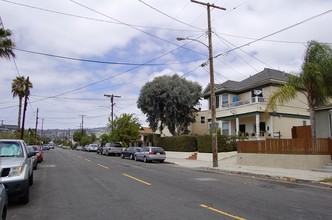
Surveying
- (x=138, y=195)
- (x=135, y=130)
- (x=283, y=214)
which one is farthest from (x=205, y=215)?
(x=135, y=130)

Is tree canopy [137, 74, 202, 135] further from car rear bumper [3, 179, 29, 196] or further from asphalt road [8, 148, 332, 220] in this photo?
car rear bumper [3, 179, 29, 196]

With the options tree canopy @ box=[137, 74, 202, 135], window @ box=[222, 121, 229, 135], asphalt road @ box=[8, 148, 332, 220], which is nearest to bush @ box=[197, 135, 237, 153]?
window @ box=[222, 121, 229, 135]

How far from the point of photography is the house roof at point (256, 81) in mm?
37781

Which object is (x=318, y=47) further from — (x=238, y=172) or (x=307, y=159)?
(x=238, y=172)

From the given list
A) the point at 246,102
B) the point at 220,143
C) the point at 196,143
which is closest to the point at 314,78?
the point at 220,143

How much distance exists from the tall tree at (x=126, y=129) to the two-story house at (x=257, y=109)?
1368 cm

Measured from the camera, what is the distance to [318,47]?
20422 mm

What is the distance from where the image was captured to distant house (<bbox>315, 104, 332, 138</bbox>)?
2441 cm

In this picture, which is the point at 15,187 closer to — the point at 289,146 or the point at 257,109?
the point at 289,146

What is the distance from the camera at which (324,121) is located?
81.7ft

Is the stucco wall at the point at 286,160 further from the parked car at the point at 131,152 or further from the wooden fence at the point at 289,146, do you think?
the parked car at the point at 131,152

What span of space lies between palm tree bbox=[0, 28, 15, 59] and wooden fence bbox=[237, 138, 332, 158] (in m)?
17.1

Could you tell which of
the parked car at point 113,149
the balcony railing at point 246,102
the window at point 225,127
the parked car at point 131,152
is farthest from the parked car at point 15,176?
the parked car at point 113,149

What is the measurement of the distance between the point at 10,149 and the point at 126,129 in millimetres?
40648
